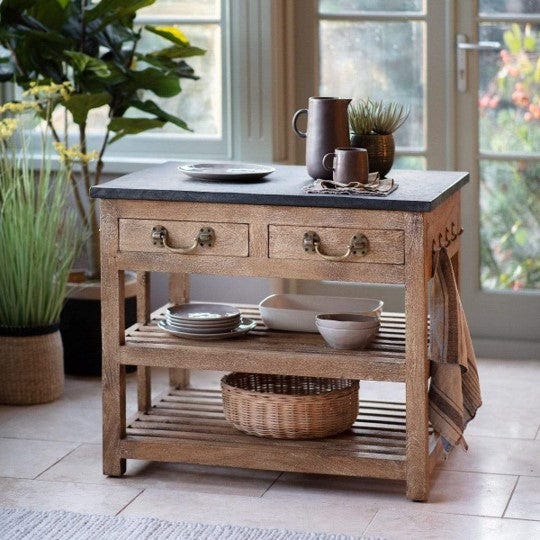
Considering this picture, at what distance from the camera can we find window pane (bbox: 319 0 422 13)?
4.86 meters

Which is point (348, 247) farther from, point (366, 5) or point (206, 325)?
point (366, 5)

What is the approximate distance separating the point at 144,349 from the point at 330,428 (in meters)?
0.57

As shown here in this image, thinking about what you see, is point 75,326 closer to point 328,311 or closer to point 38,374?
point 38,374

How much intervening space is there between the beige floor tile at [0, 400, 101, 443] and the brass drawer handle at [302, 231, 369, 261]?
108 cm

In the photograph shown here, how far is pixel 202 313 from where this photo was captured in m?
3.82

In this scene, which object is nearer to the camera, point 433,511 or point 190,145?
point 433,511

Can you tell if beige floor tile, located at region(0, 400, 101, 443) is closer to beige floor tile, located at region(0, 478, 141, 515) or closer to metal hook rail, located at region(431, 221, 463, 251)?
beige floor tile, located at region(0, 478, 141, 515)

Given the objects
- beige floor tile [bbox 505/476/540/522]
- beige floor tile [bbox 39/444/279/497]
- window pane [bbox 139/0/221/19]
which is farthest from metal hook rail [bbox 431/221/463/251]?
window pane [bbox 139/0/221/19]

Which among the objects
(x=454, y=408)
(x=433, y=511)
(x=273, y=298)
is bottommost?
(x=433, y=511)

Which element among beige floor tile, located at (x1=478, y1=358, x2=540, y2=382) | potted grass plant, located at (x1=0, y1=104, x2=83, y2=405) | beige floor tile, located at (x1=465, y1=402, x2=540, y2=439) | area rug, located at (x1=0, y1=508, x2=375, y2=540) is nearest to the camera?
area rug, located at (x1=0, y1=508, x2=375, y2=540)

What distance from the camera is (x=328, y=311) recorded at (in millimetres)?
3826

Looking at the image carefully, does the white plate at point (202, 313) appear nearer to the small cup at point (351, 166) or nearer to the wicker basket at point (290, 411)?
the wicker basket at point (290, 411)

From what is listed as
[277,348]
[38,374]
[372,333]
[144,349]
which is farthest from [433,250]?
[38,374]

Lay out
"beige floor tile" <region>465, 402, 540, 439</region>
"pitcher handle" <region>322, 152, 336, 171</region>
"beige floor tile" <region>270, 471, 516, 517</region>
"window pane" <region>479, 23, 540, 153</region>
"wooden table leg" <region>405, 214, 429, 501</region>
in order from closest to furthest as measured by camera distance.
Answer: "wooden table leg" <region>405, 214, 429, 501</region> < "beige floor tile" <region>270, 471, 516, 517</region> < "pitcher handle" <region>322, 152, 336, 171</region> < "beige floor tile" <region>465, 402, 540, 439</region> < "window pane" <region>479, 23, 540, 153</region>
